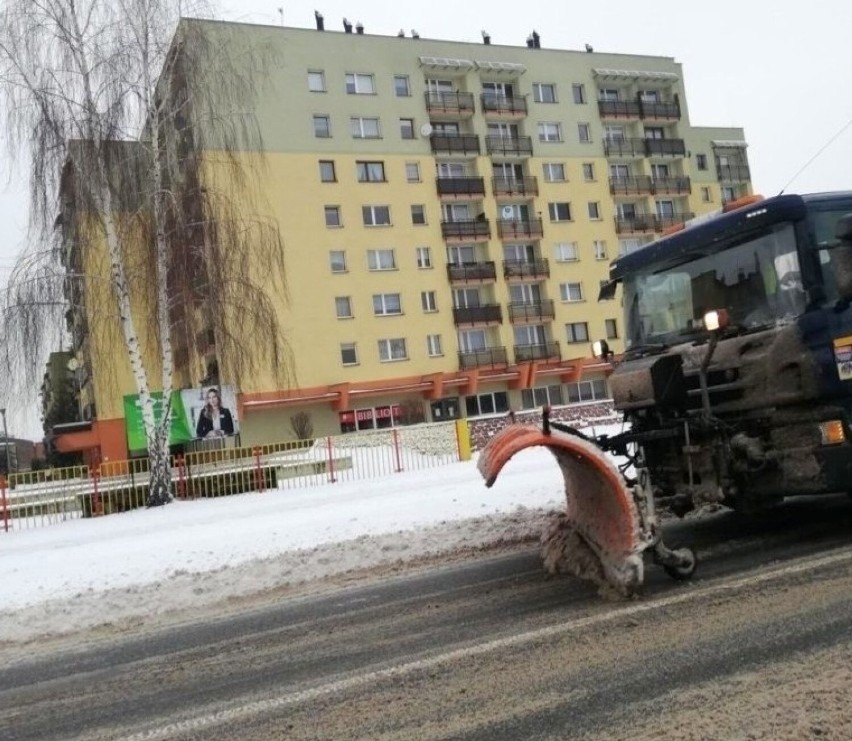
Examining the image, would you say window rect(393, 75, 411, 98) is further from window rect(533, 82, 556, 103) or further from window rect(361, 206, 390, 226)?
window rect(533, 82, 556, 103)

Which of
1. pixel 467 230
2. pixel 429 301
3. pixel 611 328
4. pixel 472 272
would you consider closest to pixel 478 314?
pixel 472 272

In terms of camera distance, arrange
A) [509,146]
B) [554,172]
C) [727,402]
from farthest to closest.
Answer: [554,172], [509,146], [727,402]

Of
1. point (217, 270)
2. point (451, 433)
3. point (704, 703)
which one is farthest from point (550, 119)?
point (704, 703)

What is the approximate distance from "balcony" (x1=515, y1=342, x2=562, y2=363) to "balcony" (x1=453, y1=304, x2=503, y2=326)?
A: 2.29 metres

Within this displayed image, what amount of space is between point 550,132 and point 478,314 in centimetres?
1419

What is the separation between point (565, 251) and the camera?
50906mm

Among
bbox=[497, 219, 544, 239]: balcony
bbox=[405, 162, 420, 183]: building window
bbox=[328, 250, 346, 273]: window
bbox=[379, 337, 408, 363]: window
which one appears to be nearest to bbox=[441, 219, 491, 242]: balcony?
bbox=[497, 219, 544, 239]: balcony

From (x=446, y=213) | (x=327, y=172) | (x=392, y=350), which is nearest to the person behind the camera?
(x=392, y=350)

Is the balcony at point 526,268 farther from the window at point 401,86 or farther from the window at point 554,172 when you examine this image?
the window at point 401,86

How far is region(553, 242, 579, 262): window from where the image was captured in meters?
50.6

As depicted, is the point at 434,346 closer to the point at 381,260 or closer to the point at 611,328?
the point at 381,260

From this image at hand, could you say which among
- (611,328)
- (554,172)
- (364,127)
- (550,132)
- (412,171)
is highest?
(550,132)

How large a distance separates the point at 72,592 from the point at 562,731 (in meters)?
6.88

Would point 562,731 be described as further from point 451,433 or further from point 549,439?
point 451,433
